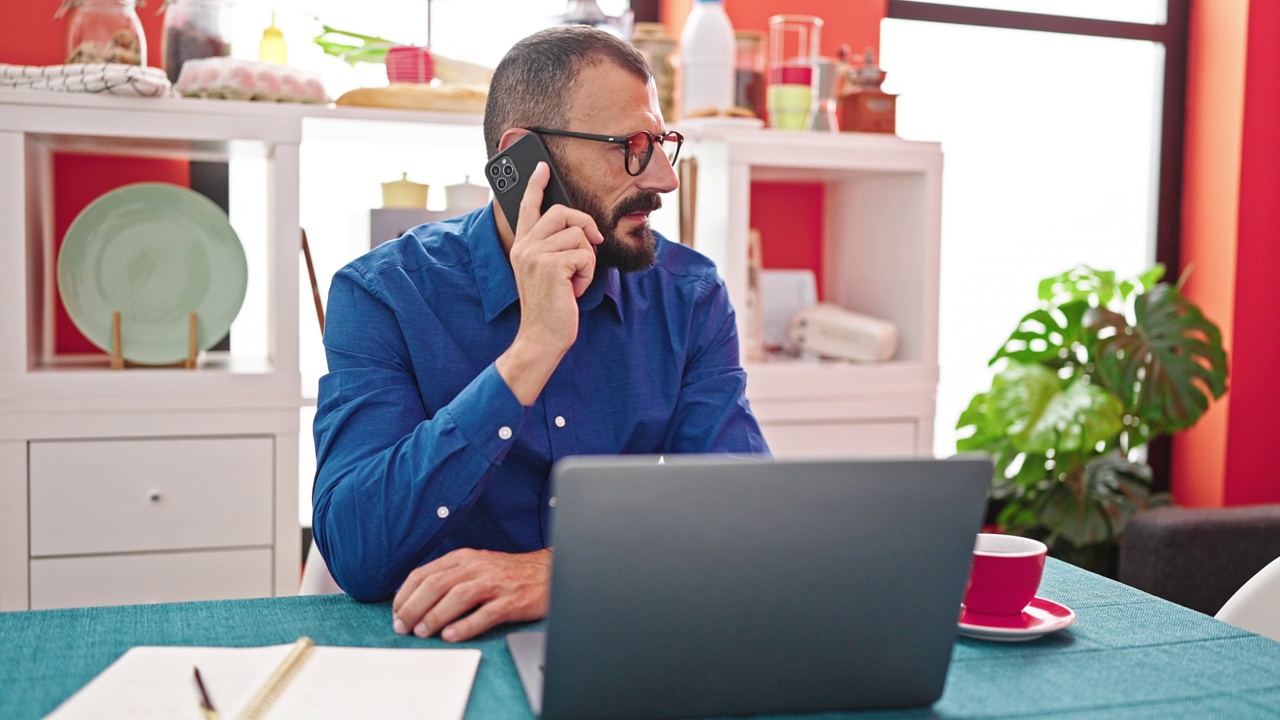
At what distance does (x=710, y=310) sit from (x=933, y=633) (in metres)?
0.86

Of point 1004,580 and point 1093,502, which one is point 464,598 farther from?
point 1093,502

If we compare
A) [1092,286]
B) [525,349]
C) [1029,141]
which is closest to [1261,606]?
[525,349]

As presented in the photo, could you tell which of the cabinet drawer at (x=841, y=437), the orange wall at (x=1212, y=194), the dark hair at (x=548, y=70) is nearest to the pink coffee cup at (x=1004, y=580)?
Answer: the dark hair at (x=548, y=70)

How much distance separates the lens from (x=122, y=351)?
7.06 feet

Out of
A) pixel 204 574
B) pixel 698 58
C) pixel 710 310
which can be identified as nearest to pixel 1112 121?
pixel 698 58

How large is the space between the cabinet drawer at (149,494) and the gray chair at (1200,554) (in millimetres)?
1809

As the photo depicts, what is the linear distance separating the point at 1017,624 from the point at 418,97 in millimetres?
1653

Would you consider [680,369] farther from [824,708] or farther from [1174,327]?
[1174,327]

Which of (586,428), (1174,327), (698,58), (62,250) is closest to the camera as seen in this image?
(586,428)

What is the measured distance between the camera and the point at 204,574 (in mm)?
2129

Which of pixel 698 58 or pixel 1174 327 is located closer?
Answer: pixel 698 58

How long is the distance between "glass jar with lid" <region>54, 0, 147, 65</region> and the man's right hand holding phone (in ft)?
3.73

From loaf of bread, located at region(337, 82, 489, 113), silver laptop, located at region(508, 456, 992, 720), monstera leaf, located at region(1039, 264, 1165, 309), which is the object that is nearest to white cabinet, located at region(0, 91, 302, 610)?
loaf of bread, located at region(337, 82, 489, 113)

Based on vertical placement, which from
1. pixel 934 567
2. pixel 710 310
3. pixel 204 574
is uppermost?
pixel 710 310
